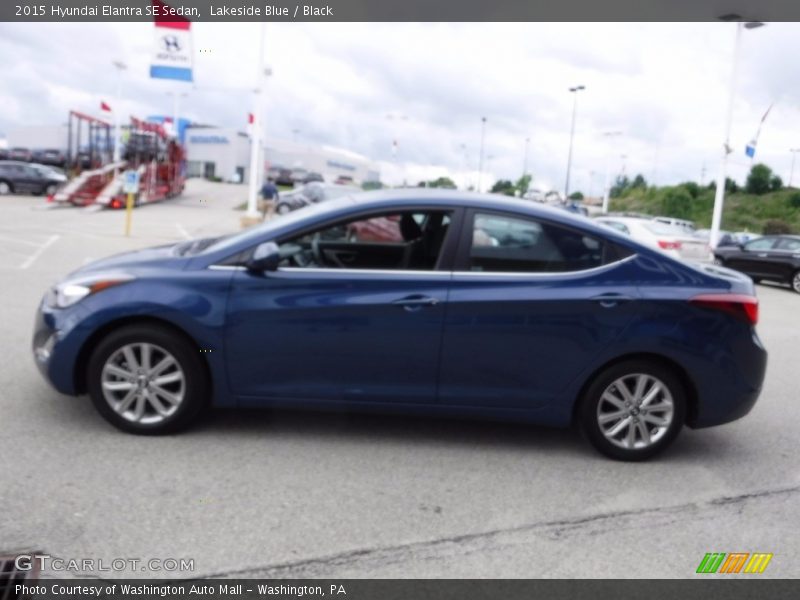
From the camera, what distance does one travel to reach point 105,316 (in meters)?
4.84

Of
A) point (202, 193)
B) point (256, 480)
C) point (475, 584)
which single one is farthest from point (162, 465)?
point (202, 193)

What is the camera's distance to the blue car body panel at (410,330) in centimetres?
486

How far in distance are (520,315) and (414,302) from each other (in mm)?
Answer: 656

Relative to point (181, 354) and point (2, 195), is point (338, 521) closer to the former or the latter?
point (181, 354)

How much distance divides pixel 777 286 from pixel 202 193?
37575mm

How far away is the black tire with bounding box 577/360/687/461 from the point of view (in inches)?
197

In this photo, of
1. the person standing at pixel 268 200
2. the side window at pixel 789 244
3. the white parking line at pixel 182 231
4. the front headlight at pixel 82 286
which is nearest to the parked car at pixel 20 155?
the person standing at pixel 268 200

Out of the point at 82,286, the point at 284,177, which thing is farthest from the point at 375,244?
the point at 284,177

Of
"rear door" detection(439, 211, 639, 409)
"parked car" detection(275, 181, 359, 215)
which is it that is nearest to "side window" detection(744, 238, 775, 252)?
"parked car" detection(275, 181, 359, 215)

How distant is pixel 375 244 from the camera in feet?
16.9

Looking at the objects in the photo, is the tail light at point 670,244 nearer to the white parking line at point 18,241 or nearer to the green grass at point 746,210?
the white parking line at point 18,241

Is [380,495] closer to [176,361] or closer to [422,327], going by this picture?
[422,327]

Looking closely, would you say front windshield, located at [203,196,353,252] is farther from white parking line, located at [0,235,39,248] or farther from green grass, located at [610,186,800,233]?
green grass, located at [610,186,800,233]

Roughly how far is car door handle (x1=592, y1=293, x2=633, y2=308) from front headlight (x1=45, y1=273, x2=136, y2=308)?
2.88m
